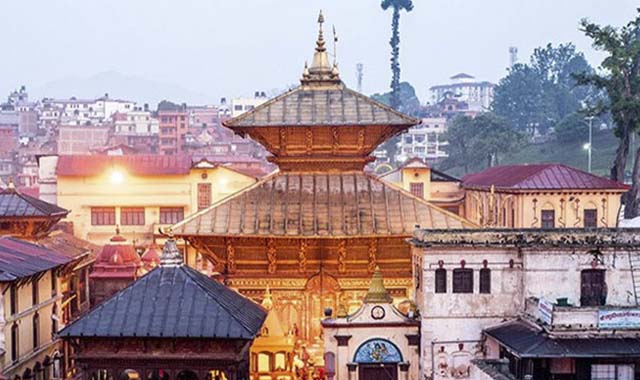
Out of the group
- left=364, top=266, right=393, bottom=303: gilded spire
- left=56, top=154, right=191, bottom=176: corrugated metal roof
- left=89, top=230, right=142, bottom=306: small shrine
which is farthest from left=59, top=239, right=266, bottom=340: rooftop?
left=56, top=154, right=191, bottom=176: corrugated metal roof

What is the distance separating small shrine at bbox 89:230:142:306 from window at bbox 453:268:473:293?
22.8m

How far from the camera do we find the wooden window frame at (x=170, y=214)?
64.8m

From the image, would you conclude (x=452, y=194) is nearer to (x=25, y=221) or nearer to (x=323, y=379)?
(x=25, y=221)

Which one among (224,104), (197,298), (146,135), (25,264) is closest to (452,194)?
(25,264)

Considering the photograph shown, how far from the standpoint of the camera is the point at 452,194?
64.9 metres

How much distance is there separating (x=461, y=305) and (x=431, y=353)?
5.31 ft

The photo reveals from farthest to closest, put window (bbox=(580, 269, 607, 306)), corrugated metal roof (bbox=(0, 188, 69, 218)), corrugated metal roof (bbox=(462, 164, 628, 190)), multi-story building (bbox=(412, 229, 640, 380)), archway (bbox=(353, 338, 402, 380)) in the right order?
corrugated metal roof (bbox=(462, 164, 628, 190)) < corrugated metal roof (bbox=(0, 188, 69, 218)) < window (bbox=(580, 269, 607, 306)) < multi-story building (bbox=(412, 229, 640, 380)) < archway (bbox=(353, 338, 402, 380))

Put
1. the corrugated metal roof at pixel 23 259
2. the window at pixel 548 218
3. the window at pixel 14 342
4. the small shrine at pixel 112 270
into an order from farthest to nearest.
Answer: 1. the window at pixel 548 218
2. the small shrine at pixel 112 270
3. the window at pixel 14 342
4. the corrugated metal roof at pixel 23 259

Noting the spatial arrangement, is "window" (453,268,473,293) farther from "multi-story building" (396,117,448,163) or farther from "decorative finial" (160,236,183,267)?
"multi-story building" (396,117,448,163)

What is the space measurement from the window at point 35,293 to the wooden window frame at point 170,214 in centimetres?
3056

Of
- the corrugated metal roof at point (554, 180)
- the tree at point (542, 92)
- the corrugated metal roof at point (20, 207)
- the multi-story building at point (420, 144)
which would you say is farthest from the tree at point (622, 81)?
the multi-story building at point (420, 144)

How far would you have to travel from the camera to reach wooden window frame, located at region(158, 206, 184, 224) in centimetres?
6475

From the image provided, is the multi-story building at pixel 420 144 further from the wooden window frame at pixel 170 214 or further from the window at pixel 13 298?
the window at pixel 13 298

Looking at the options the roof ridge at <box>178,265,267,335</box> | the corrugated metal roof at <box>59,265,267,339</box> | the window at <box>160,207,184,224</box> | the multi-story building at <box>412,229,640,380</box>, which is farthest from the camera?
the window at <box>160,207,184,224</box>
